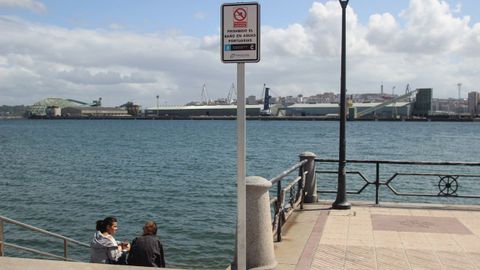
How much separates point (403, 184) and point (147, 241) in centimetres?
1985

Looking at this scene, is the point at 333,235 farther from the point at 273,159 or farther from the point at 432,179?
the point at 273,159

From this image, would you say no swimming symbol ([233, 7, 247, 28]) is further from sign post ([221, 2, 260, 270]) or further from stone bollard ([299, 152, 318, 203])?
stone bollard ([299, 152, 318, 203])

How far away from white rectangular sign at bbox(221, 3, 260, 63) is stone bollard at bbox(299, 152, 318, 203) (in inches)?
280

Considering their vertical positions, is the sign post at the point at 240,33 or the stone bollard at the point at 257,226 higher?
the sign post at the point at 240,33

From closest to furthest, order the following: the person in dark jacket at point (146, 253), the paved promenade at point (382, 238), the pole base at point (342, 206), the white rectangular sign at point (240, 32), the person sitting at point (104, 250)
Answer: the white rectangular sign at point (240, 32)
the person in dark jacket at point (146, 253)
the paved promenade at point (382, 238)
the person sitting at point (104, 250)
the pole base at point (342, 206)

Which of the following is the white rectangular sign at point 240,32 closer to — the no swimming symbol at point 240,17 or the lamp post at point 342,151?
the no swimming symbol at point 240,17

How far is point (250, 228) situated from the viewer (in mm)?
7105

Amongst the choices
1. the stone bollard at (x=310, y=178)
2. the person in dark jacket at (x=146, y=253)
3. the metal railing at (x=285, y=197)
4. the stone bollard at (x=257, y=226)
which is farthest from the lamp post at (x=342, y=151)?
the person in dark jacket at (x=146, y=253)

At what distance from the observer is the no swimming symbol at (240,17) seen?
17.5 ft

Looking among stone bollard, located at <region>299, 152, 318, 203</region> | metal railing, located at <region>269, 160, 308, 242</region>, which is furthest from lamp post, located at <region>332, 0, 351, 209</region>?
metal railing, located at <region>269, 160, 308, 242</region>

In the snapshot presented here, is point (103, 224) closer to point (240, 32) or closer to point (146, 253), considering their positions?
point (146, 253)

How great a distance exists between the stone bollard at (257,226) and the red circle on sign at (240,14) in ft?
8.24

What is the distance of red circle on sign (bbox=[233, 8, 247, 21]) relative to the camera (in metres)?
5.33

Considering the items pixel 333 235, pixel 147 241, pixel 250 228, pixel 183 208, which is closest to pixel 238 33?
pixel 250 228
